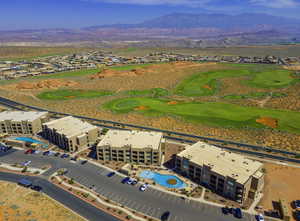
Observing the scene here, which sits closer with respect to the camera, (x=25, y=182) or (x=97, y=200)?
(x=97, y=200)

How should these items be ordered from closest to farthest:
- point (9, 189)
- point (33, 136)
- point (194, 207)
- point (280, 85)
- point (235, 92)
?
point (194, 207)
point (9, 189)
point (33, 136)
point (235, 92)
point (280, 85)

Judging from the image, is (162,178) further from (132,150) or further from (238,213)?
(238,213)

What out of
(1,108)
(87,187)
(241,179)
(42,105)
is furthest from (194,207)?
(1,108)

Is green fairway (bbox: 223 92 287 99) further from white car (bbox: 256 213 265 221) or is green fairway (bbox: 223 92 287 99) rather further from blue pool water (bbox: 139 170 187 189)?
white car (bbox: 256 213 265 221)

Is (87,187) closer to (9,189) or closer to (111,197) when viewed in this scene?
(111,197)

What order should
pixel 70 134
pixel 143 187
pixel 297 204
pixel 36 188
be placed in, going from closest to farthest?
pixel 297 204
pixel 36 188
pixel 143 187
pixel 70 134

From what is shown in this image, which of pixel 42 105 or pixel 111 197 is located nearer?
pixel 111 197

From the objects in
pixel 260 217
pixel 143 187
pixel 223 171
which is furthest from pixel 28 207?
pixel 260 217
